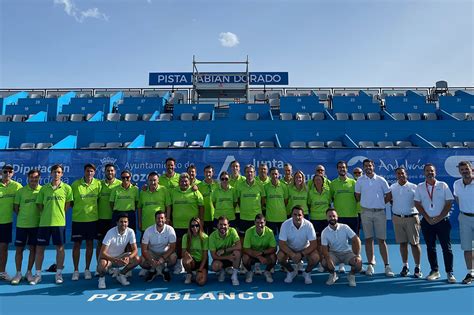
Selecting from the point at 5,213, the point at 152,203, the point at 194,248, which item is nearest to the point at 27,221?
the point at 5,213

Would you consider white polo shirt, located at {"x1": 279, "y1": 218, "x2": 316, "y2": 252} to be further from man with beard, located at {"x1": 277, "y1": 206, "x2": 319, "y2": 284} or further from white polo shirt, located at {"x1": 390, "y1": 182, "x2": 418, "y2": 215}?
white polo shirt, located at {"x1": 390, "y1": 182, "x2": 418, "y2": 215}

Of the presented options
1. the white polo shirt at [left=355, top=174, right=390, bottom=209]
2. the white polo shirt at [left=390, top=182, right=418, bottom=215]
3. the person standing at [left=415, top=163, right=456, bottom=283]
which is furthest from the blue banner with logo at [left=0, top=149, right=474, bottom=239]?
the person standing at [left=415, top=163, right=456, bottom=283]

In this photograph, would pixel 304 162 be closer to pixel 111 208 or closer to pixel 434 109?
pixel 111 208

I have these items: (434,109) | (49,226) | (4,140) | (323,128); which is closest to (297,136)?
(323,128)

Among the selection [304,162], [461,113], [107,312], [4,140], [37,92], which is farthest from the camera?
[37,92]

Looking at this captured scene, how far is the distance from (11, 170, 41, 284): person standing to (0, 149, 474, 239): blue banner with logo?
2443 millimetres

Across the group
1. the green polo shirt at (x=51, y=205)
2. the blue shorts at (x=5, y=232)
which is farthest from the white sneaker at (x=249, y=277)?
the blue shorts at (x=5, y=232)

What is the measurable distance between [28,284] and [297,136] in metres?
9.96

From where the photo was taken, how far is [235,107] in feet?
53.7

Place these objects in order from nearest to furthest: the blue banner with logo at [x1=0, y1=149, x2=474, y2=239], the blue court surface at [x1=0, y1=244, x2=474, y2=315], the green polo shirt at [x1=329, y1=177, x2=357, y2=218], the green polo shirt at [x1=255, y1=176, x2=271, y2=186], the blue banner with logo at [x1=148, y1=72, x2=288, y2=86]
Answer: the blue court surface at [x1=0, y1=244, x2=474, y2=315] → the green polo shirt at [x1=329, y1=177, x2=357, y2=218] → the green polo shirt at [x1=255, y1=176, x2=271, y2=186] → the blue banner with logo at [x1=0, y1=149, x2=474, y2=239] → the blue banner with logo at [x1=148, y1=72, x2=288, y2=86]

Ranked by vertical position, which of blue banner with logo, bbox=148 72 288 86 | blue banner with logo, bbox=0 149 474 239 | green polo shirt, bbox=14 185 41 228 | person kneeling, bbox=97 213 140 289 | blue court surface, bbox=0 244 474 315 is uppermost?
blue banner with logo, bbox=148 72 288 86

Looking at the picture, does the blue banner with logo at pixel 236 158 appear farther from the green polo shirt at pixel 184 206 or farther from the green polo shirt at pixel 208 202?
the green polo shirt at pixel 184 206

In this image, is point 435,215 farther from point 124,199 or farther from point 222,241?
point 124,199

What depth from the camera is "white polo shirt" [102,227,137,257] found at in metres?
5.54
